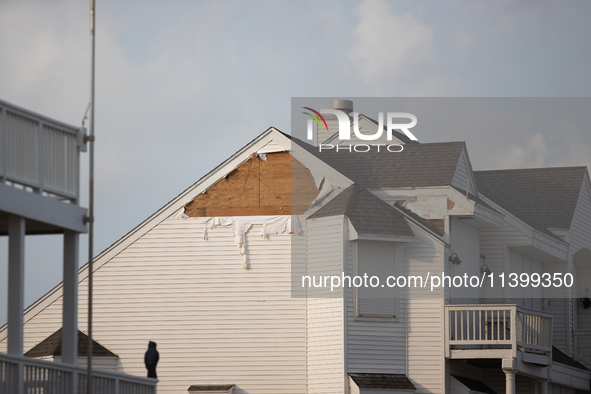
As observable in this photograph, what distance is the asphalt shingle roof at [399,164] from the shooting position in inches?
949

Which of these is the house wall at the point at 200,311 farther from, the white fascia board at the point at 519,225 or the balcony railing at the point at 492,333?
the white fascia board at the point at 519,225

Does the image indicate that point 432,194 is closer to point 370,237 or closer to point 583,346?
point 370,237

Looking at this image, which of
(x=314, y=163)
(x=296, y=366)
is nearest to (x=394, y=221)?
(x=314, y=163)

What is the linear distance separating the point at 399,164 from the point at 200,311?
732 cm

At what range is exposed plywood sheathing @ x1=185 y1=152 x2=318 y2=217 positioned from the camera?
23484 mm

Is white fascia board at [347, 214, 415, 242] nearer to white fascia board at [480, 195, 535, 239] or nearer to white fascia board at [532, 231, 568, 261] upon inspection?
white fascia board at [480, 195, 535, 239]

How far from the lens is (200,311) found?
2327 cm

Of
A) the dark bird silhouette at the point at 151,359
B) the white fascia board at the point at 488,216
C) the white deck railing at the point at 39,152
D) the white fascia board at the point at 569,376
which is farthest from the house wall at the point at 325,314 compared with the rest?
the white deck railing at the point at 39,152

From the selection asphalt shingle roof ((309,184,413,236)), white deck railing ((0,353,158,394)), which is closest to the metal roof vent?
asphalt shingle roof ((309,184,413,236))

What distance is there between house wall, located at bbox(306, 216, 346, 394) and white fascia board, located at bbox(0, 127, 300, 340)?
308 cm

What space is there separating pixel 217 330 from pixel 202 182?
4328mm

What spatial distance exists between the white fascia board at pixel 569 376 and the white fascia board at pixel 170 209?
33.9 ft

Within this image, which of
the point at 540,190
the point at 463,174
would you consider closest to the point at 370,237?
the point at 463,174

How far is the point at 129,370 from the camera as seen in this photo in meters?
23.3
